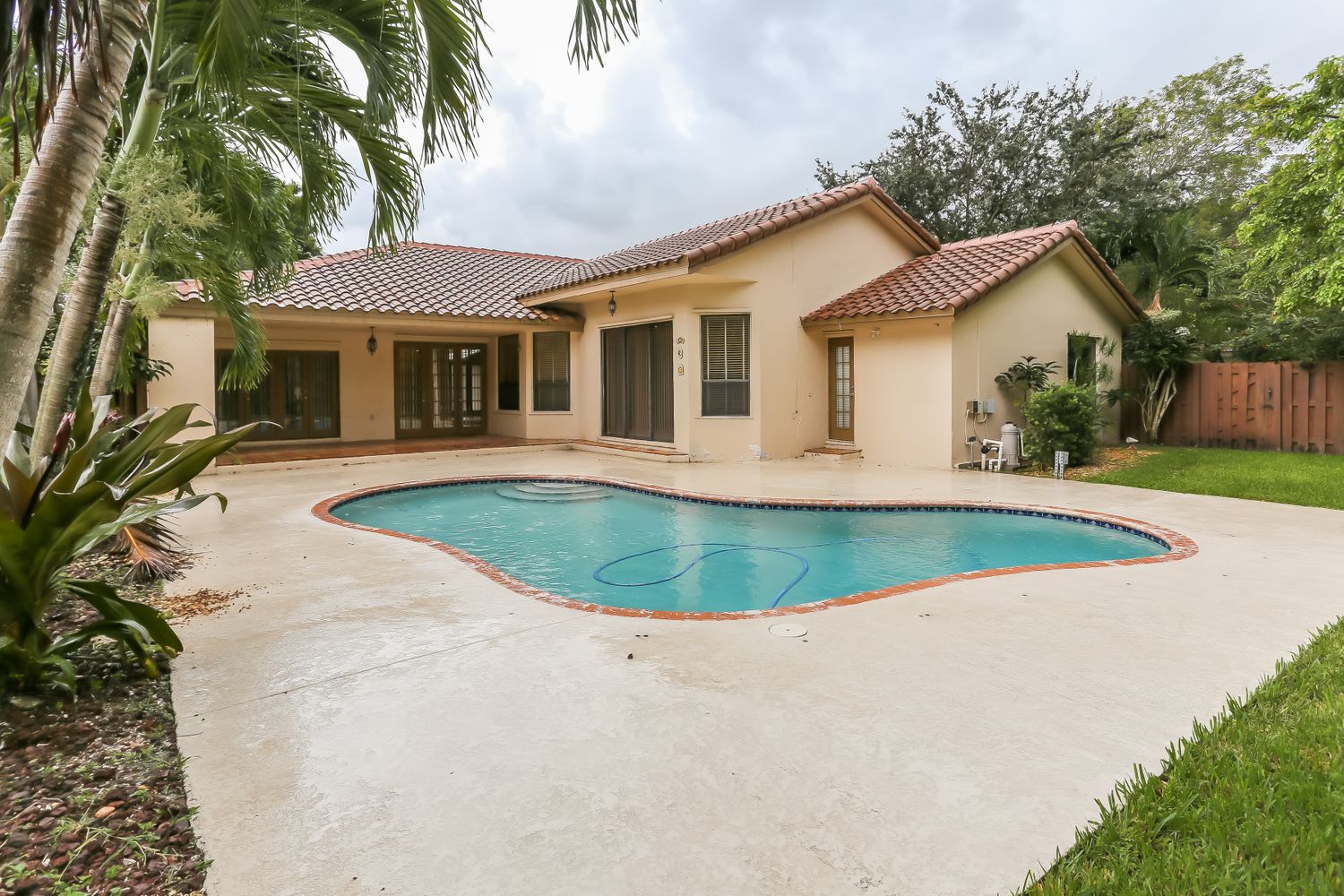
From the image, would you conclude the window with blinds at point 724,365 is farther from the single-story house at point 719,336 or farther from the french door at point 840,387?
the french door at point 840,387

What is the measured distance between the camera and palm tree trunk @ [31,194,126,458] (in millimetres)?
4961

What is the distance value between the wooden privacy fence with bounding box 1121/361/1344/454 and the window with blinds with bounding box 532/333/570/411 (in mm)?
13835

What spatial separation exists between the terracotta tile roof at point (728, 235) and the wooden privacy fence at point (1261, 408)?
21.8 feet

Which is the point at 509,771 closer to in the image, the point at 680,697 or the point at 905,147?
the point at 680,697

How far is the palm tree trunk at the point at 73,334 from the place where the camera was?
4961 mm

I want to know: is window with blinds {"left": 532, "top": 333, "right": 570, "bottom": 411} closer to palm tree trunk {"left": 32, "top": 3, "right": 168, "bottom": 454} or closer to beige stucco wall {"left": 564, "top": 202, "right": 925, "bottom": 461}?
beige stucco wall {"left": 564, "top": 202, "right": 925, "bottom": 461}

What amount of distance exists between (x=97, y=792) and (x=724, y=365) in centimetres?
1367

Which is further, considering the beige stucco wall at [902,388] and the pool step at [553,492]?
the beige stucco wall at [902,388]

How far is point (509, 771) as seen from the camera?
10.3 ft

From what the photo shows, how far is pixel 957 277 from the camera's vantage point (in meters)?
15.0

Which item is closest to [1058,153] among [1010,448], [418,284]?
[1010,448]

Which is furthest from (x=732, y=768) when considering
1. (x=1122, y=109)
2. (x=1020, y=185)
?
(x=1122, y=109)

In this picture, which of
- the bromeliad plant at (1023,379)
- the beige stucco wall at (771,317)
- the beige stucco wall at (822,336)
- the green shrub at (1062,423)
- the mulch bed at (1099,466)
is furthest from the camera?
the beige stucco wall at (771,317)

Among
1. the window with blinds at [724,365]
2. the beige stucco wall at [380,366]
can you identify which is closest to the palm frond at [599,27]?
the window with blinds at [724,365]
